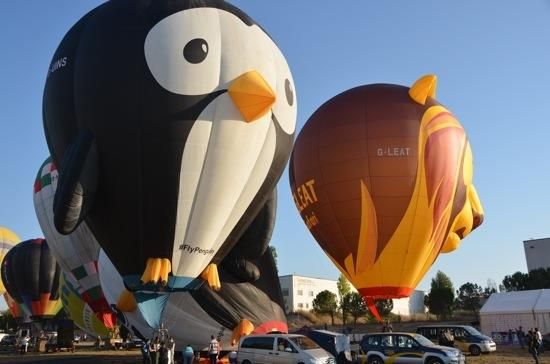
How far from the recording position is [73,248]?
24.5m

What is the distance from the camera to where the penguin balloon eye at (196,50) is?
12884mm

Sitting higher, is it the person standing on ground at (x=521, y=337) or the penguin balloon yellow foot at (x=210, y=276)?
the penguin balloon yellow foot at (x=210, y=276)

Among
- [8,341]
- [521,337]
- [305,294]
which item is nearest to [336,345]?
[521,337]

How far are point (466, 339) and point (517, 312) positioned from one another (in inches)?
278

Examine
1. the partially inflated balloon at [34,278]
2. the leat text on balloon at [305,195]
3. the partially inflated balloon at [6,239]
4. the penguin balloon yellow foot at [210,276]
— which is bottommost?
the penguin balloon yellow foot at [210,276]

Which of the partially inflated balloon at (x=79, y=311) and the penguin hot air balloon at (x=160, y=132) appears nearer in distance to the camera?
the penguin hot air balloon at (x=160, y=132)

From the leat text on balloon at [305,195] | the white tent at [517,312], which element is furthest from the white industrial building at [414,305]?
the leat text on balloon at [305,195]

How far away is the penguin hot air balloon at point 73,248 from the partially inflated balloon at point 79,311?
2680mm

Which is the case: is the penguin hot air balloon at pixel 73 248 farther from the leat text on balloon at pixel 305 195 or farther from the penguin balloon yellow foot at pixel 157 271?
the penguin balloon yellow foot at pixel 157 271

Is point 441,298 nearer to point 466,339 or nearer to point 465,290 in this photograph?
point 465,290

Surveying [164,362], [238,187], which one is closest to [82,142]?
[238,187]

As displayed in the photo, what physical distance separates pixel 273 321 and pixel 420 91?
10.1 metres

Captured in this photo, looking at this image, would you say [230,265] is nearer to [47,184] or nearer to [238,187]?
[238,187]

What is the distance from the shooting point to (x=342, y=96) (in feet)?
72.3
